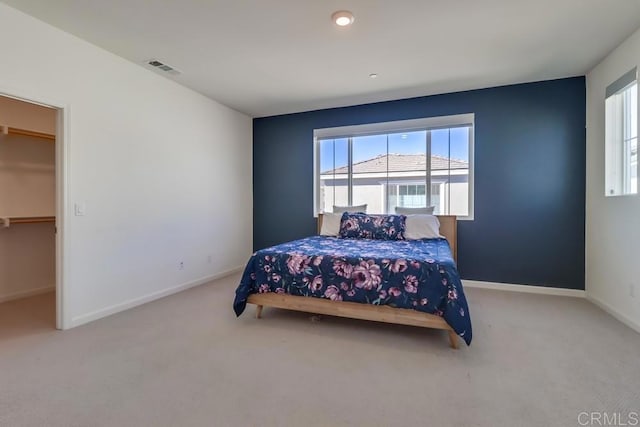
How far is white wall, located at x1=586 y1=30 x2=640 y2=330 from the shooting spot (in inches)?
105

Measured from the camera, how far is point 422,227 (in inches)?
147

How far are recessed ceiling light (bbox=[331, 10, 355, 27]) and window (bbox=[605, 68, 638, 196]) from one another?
8.36 ft

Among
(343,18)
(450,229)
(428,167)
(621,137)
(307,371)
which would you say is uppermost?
(343,18)

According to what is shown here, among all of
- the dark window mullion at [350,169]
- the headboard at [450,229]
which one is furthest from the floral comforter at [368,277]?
the dark window mullion at [350,169]

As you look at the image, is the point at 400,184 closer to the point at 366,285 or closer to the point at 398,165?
the point at 398,165

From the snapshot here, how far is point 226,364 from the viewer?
205 centimetres

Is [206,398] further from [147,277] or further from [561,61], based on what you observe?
[561,61]

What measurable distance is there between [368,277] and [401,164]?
98.7 inches

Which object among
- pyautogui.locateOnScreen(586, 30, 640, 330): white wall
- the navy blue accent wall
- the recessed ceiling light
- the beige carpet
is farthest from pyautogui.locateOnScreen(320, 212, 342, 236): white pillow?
pyautogui.locateOnScreen(586, 30, 640, 330): white wall

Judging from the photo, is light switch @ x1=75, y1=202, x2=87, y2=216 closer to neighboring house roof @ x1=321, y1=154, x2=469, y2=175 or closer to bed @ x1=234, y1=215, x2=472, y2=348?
bed @ x1=234, y1=215, x2=472, y2=348

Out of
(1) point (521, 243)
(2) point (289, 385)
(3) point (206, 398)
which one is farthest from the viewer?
(1) point (521, 243)

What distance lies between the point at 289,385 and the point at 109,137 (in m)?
2.85

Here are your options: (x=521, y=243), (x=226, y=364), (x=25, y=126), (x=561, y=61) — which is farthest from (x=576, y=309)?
(x=25, y=126)

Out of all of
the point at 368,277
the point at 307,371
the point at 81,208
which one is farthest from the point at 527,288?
the point at 81,208
